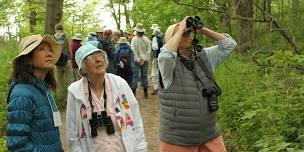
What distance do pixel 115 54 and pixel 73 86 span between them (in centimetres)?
644

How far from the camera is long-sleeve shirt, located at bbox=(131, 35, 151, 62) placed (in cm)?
1194

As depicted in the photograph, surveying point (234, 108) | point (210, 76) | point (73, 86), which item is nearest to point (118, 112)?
point (73, 86)

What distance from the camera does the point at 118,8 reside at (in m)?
38.6

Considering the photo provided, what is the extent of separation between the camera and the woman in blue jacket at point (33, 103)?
311cm

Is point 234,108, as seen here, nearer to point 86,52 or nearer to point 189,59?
point 189,59

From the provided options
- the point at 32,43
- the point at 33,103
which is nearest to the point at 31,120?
the point at 33,103

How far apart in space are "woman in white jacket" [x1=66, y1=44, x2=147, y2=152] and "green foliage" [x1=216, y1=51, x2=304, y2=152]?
2148 mm

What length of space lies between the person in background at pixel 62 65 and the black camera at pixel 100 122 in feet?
23.3

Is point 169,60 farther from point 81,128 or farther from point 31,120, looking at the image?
point 31,120

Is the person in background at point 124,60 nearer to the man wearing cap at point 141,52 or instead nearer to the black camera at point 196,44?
Answer: the man wearing cap at point 141,52

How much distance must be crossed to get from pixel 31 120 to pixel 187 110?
1.49m

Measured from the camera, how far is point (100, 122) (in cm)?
352

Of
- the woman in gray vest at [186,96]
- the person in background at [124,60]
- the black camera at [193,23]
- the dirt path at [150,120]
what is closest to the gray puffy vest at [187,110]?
the woman in gray vest at [186,96]

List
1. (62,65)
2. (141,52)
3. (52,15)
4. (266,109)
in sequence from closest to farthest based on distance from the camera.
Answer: (266,109) < (62,65) < (52,15) < (141,52)
